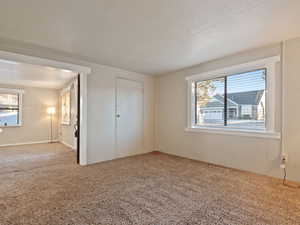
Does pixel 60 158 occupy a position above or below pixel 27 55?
below

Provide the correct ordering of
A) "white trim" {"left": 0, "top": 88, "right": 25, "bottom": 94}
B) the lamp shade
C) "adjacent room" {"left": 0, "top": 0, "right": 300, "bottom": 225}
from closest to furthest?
"adjacent room" {"left": 0, "top": 0, "right": 300, "bottom": 225}
"white trim" {"left": 0, "top": 88, "right": 25, "bottom": 94}
the lamp shade

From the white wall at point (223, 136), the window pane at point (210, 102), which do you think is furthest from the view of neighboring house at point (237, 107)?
the white wall at point (223, 136)

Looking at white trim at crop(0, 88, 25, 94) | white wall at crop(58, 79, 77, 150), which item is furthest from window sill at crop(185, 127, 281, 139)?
white trim at crop(0, 88, 25, 94)

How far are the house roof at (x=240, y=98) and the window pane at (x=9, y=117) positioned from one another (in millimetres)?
6756

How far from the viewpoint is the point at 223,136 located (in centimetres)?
341

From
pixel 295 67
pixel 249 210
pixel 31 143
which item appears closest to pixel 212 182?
pixel 249 210

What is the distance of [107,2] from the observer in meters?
1.71

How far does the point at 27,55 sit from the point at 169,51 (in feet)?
8.25

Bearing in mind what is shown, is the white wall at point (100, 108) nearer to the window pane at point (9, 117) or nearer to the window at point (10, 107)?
the window at point (10, 107)

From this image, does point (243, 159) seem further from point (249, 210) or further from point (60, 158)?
point (60, 158)

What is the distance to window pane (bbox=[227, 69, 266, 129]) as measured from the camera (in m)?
2.97

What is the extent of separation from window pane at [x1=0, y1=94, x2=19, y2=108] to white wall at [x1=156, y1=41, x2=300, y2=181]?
5296 mm

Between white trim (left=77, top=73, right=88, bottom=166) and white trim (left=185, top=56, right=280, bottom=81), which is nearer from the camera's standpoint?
white trim (left=185, top=56, right=280, bottom=81)

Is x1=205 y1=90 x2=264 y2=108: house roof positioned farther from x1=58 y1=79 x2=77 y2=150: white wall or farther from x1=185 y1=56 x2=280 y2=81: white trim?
x1=58 y1=79 x2=77 y2=150: white wall
